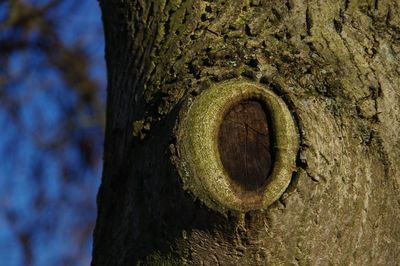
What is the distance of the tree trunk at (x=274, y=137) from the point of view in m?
1.05

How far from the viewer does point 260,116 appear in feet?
3.51

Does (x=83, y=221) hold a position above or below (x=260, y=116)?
below

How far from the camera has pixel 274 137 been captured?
1.05m

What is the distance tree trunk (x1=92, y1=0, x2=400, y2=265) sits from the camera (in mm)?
1053

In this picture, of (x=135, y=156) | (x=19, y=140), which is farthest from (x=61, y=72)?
(x=135, y=156)

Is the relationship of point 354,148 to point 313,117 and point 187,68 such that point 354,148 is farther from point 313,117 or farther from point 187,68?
point 187,68

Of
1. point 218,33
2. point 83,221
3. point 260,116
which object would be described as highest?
point 218,33

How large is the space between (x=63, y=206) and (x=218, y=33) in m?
3.82

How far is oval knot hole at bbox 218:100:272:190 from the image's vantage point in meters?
1.05

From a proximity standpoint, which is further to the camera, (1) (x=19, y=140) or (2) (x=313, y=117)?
(1) (x=19, y=140)

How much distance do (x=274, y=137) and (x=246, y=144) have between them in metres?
0.04

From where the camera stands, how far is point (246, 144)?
1.06m

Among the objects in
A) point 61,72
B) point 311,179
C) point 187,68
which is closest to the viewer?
point 311,179

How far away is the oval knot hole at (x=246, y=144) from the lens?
1.05 meters
